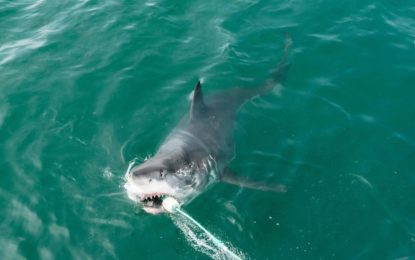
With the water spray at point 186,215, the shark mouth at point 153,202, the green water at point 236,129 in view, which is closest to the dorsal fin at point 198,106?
the green water at point 236,129

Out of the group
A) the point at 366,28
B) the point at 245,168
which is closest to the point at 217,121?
the point at 245,168

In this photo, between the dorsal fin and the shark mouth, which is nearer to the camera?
the shark mouth

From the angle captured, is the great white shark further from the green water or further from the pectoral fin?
the green water

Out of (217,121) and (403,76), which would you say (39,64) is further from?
(403,76)

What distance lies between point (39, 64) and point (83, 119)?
11.4ft

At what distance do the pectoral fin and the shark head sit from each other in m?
0.69

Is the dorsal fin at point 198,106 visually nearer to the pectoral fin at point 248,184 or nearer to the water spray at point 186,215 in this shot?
→ the pectoral fin at point 248,184

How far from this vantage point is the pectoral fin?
361 inches

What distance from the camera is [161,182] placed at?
7871 mm

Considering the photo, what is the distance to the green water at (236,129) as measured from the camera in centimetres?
865

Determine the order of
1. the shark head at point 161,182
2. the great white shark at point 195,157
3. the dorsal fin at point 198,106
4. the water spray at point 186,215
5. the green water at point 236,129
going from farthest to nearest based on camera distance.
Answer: the dorsal fin at point 198,106 → the green water at point 236,129 → the water spray at point 186,215 → the great white shark at point 195,157 → the shark head at point 161,182

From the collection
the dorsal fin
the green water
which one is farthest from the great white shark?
the green water

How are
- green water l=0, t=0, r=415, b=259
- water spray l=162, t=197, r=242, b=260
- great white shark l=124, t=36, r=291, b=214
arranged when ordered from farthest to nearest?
green water l=0, t=0, r=415, b=259
water spray l=162, t=197, r=242, b=260
great white shark l=124, t=36, r=291, b=214

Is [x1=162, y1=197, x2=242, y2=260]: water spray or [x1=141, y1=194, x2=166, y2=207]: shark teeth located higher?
[x1=141, y1=194, x2=166, y2=207]: shark teeth
